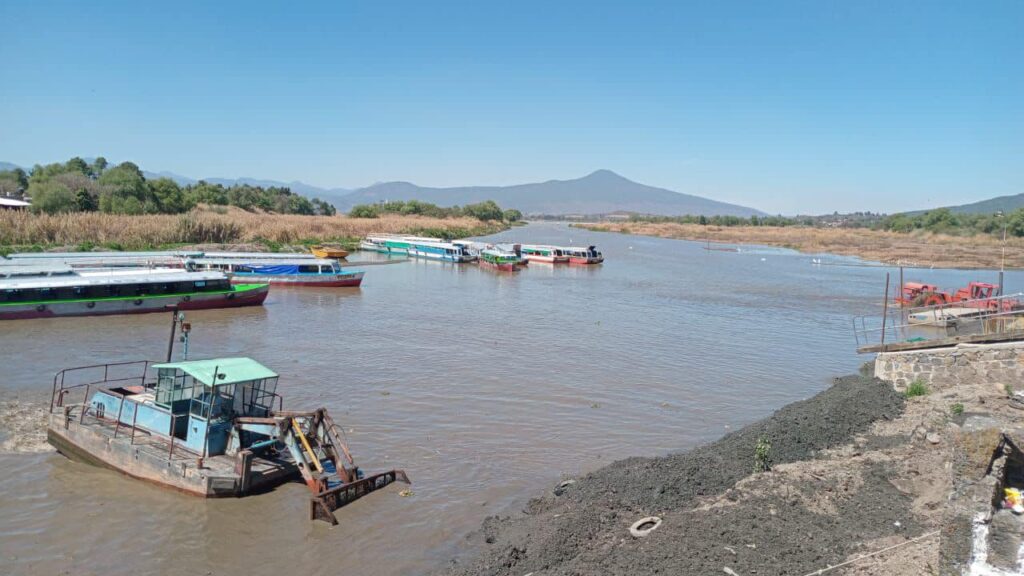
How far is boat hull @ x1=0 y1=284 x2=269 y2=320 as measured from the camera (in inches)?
1072

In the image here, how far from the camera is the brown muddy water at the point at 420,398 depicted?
10.6m

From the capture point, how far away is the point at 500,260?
57.5m

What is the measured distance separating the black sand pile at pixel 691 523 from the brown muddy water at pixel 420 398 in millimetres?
1355

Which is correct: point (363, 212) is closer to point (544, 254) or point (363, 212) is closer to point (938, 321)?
point (544, 254)

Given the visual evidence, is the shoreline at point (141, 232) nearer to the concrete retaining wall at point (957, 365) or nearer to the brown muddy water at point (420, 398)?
the brown muddy water at point (420, 398)

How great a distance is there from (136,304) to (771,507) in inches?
1123

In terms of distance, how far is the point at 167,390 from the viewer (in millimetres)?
12727

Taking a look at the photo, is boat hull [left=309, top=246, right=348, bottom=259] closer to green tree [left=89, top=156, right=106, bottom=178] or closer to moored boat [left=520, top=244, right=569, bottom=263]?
moored boat [left=520, top=244, right=569, bottom=263]

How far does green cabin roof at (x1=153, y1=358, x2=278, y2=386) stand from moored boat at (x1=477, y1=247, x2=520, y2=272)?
143 ft

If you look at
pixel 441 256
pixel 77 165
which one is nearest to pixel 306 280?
pixel 441 256

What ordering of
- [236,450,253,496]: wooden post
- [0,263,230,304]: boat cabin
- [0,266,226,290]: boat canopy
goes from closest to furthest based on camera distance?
[236,450,253,496]: wooden post
[0,263,230,304]: boat cabin
[0,266,226,290]: boat canopy

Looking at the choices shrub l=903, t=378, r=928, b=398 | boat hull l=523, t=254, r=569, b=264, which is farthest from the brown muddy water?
boat hull l=523, t=254, r=569, b=264

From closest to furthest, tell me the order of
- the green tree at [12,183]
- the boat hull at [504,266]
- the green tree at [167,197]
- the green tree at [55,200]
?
1. the boat hull at [504,266]
2. the green tree at [55,200]
3. the green tree at [167,197]
4. the green tree at [12,183]

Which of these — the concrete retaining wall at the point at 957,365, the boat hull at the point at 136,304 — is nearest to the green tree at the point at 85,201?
the boat hull at the point at 136,304
